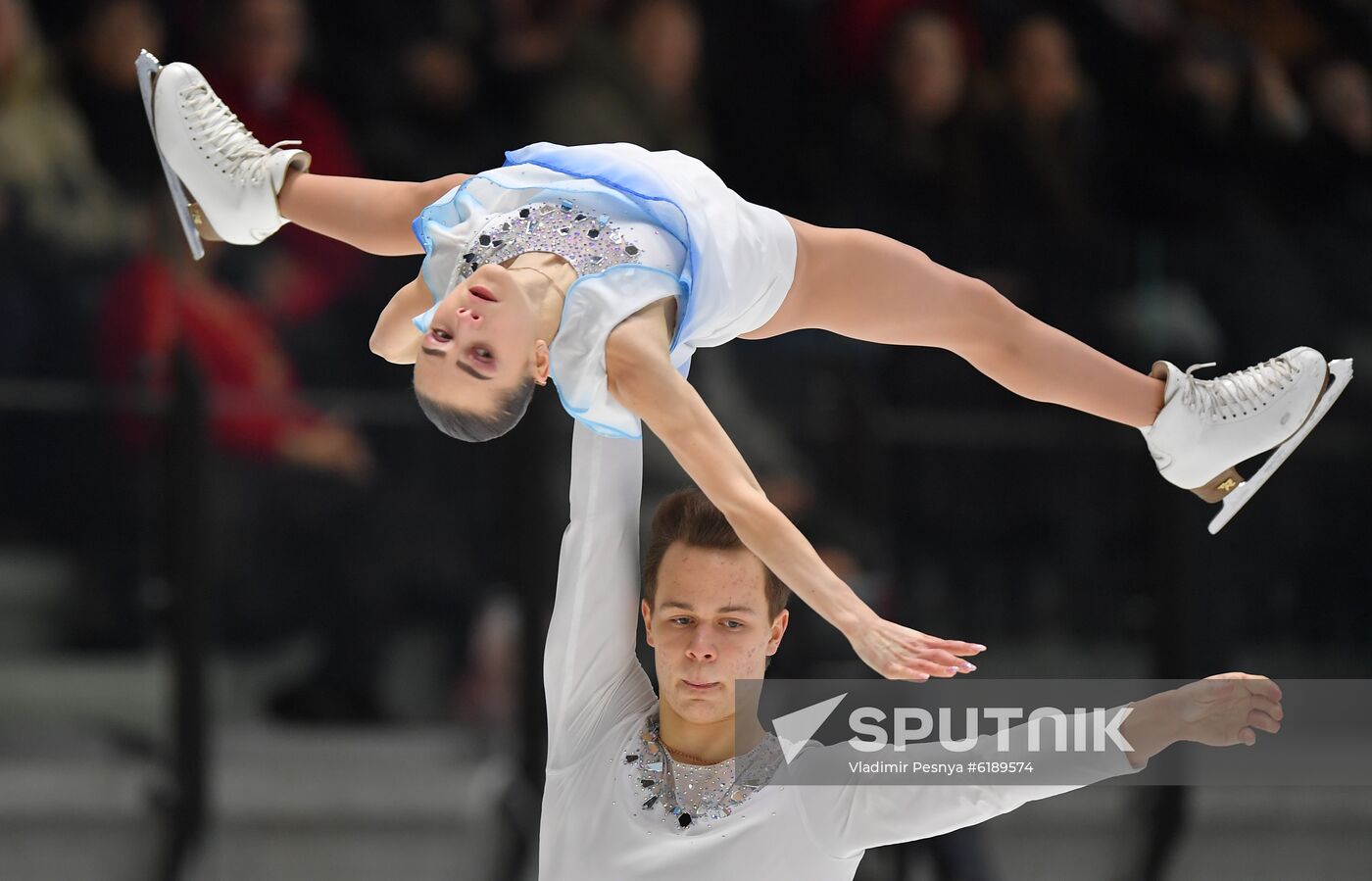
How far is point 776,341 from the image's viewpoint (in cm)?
523

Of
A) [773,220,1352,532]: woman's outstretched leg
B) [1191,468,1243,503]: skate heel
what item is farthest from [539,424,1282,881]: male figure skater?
[1191,468,1243,503]: skate heel

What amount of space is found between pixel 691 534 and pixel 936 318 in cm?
90

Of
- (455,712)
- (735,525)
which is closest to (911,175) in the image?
(455,712)

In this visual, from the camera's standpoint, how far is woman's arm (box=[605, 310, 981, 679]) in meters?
2.54

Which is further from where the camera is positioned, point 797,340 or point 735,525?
point 797,340

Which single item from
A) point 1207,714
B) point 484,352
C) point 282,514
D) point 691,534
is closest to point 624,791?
point 691,534

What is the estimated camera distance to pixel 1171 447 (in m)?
3.65

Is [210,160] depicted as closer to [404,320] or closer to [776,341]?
[404,320]

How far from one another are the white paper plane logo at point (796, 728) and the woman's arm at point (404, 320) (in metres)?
0.99

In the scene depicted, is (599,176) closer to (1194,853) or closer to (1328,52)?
(1194,853)

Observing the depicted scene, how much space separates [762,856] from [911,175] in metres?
3.84

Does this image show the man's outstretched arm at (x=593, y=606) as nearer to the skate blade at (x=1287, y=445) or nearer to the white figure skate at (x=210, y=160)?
the white figure skate at (x=210, y=160)

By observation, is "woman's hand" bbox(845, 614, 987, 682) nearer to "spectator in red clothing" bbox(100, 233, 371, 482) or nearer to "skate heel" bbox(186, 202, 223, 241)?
"skate heel" bbox(186, 202, 223, 241)

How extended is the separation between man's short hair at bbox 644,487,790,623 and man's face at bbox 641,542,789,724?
0.04ft
